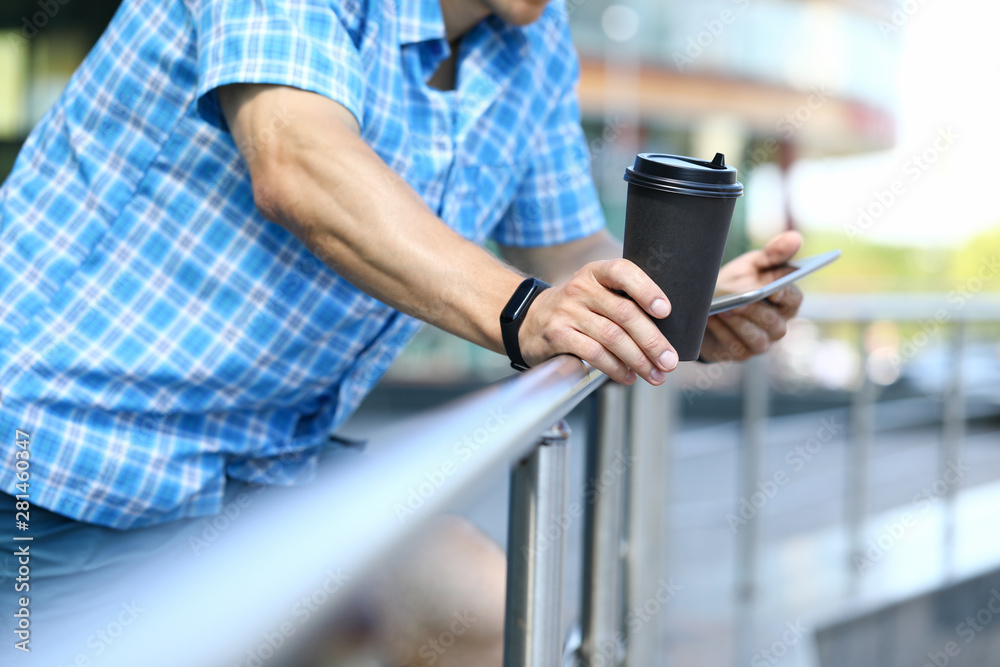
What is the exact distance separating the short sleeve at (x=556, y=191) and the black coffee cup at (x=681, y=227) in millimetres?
699

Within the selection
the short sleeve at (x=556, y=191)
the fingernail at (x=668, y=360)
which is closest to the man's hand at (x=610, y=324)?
the fingernail at (x=668, y=360)

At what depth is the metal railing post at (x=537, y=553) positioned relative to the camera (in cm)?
79

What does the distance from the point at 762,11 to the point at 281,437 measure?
1151 cm

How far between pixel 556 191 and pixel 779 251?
0.48m

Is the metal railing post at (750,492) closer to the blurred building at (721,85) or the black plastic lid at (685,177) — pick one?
the black plastic lid at (685,177)

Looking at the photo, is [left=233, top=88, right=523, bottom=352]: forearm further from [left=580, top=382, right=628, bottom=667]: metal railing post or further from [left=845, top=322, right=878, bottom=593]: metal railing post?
[left=845, top=322, right=878, bottom=593]: metal railing post

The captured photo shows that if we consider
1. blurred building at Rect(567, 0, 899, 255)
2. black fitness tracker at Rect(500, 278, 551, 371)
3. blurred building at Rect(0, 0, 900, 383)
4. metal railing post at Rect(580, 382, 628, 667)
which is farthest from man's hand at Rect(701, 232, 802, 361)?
blurred building at Rect(567, 0, 899, 255)

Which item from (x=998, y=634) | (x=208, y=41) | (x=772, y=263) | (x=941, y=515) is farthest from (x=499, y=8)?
(x=941, y=515)

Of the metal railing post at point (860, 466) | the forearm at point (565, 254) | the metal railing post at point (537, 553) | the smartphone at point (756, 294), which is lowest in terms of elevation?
the metal railing post at point (860, 466)

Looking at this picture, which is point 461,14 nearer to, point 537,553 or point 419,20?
point 419,20

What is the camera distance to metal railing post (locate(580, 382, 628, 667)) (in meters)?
1.40

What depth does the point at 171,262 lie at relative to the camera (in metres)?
1.22

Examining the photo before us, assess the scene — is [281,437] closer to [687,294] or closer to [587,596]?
[587,596]

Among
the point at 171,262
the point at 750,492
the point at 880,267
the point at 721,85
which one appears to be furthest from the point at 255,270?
the point at 880,267
